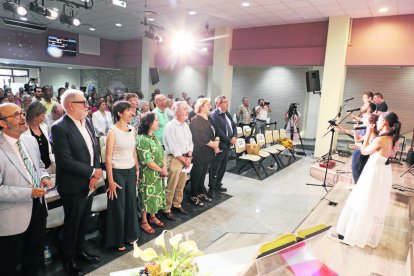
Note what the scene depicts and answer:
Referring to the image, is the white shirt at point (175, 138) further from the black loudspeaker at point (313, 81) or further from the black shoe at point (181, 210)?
the black loudspeaker at point (313, 81)

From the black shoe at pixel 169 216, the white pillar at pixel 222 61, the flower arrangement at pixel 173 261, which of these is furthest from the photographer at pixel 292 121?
the flower arrangement at pixel 173 261

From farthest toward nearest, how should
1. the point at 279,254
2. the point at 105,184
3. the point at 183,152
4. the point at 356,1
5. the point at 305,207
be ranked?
the point at 356,1 → the point at 305,207 → the point at 183,152 → the point at 105,184 → the point at 279,254

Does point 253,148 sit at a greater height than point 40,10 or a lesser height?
lesser

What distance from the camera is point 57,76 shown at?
13633mm

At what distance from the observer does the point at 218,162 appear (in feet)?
15.5

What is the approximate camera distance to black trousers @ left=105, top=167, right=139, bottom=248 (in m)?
2.78

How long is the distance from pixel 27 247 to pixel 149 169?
1336mm

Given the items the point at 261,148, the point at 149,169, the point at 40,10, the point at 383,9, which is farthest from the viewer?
the point at 261,148

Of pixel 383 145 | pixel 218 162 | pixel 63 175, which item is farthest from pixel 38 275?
pixel 383 145

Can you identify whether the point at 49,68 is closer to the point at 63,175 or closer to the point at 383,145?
the point at 63,175

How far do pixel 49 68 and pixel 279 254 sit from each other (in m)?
14.9

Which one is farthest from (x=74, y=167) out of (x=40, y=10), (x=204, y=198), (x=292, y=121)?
(x=292, y=121)

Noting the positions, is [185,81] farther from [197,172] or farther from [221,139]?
[197,172]

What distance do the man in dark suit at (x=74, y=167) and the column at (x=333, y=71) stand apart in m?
6.36
